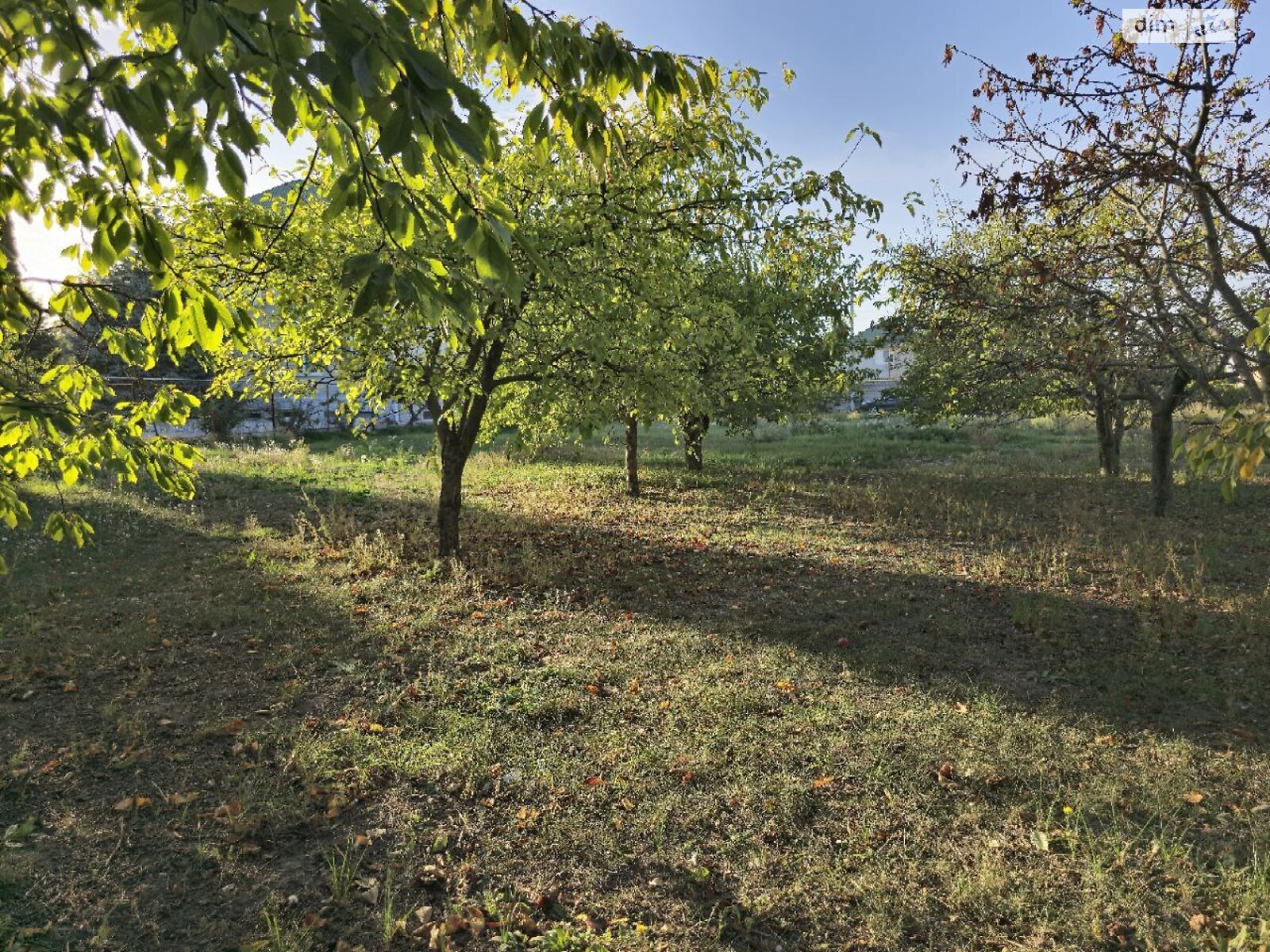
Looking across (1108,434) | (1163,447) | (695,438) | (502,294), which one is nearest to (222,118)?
(502,294)

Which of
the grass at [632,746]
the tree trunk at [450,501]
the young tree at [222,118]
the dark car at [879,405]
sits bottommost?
the grass at [632,746]

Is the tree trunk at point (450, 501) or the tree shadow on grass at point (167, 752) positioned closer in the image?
the tree shadow on grass at point (167, 752)

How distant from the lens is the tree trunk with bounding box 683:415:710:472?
17.4 meters

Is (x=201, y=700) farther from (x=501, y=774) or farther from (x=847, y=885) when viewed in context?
(x=847, y=885)

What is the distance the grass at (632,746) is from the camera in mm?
3156

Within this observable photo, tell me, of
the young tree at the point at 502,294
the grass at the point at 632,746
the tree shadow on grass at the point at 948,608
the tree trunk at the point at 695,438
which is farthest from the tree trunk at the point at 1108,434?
the young tree at the point at 502,294

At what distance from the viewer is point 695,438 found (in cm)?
1853

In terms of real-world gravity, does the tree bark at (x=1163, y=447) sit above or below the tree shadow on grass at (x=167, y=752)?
above

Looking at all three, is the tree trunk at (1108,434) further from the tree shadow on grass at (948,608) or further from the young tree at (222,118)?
the young tree at (222,118)

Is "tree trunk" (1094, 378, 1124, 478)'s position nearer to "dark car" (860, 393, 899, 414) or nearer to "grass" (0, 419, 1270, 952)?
"dark car" (860, 393, 899, 414)

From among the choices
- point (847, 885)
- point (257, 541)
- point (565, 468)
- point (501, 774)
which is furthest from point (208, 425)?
point (847, 885)

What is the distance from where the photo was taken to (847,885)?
332cm

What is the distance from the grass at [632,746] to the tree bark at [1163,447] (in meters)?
2.60

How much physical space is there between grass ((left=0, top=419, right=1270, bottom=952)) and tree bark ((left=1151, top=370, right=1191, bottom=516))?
8.53 feet
